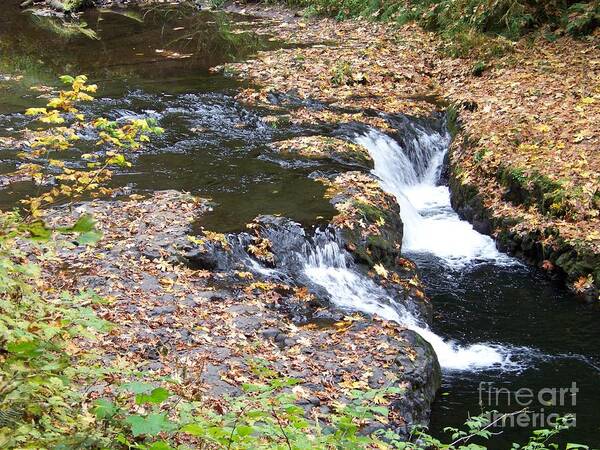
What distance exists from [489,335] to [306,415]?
3607 millimetres

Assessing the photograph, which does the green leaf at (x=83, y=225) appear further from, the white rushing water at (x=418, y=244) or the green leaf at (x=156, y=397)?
the white rushing water at (x=418, y=244)

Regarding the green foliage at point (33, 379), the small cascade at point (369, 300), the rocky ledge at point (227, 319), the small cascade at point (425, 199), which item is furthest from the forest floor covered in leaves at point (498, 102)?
the green foliage at point (33, 379)

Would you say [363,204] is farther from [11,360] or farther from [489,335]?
[11,360]

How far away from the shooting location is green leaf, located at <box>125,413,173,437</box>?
8.96ft

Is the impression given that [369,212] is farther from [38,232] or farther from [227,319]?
[38,232]

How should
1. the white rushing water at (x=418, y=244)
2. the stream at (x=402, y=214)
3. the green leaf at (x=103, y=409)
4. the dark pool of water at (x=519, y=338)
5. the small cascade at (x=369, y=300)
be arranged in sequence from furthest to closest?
the white rushing water at (x=418, y=244) < the small cascade at (x=369, y=300) < the stream at (x=402, y=214) < the dark pool of water at (x=519, y=338) < the green leaf at (x=103, y=409)

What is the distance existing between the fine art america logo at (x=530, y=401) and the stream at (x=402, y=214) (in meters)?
0.02

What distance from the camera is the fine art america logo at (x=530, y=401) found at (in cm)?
684

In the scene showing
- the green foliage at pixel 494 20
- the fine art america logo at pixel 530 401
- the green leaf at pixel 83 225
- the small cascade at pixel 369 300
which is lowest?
the fine art america logo at pixel 530 401

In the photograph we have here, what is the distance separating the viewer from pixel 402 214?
10852 millimetres

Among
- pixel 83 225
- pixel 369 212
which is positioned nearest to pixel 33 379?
pixel 83 225

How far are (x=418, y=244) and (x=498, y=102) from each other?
13.6 feet

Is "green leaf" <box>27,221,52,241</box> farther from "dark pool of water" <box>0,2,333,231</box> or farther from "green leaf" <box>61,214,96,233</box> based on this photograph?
"dark pool of water" <box>0,2,333,231</box>

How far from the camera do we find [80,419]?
346 cm
